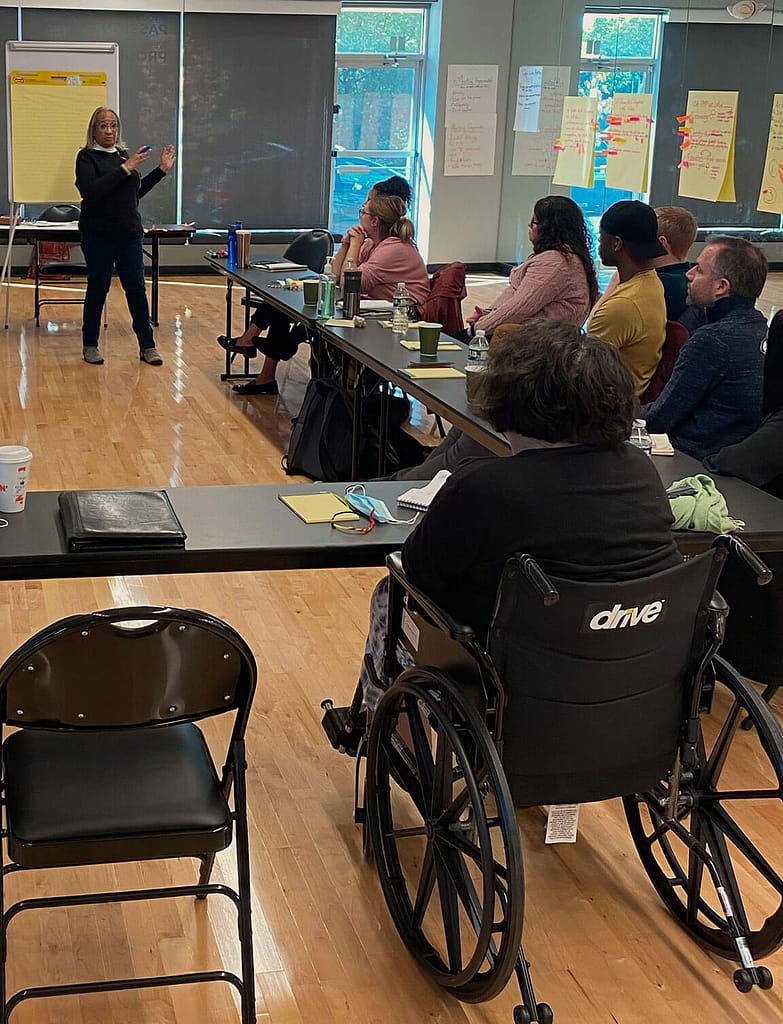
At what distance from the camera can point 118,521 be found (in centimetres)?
258

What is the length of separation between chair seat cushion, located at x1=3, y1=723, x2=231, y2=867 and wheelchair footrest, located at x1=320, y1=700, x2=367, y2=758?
23.8 inches

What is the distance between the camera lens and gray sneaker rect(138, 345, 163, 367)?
7.41 meters

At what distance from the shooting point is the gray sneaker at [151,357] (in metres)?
7.41

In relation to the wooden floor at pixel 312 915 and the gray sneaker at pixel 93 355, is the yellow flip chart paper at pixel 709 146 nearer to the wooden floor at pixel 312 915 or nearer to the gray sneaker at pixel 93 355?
the gray sneaker at pixel 93 355

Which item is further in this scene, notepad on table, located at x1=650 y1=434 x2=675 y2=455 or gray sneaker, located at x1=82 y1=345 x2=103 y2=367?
gray sneaker, located at x1=82 y1=345 x2=103 y2=367

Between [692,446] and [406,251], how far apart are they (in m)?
2.70

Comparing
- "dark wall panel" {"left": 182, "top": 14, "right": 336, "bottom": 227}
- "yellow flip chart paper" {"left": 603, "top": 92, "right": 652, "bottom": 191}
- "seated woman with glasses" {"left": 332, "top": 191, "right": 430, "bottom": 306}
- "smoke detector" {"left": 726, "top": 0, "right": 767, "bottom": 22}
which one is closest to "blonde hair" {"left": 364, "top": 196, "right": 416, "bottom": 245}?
"seated woman with glasses" {"left": 332, "top": 191, "right": 430, "bottom": 306}

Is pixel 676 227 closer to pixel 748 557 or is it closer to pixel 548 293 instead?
pixel 548 293

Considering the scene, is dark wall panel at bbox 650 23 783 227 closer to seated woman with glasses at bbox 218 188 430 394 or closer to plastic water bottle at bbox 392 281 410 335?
seated woman with glasses at bbox 218 188 430 394

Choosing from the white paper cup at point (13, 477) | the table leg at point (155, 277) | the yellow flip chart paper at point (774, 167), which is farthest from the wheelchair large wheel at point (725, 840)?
the table leg at point (155, 277)

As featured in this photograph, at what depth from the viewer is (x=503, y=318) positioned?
536 centimetres

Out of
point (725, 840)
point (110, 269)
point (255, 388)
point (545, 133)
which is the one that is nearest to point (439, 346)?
point (255, 388)

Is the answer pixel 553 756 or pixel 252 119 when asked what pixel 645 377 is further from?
pixel 252 119

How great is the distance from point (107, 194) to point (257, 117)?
13.4 ft
